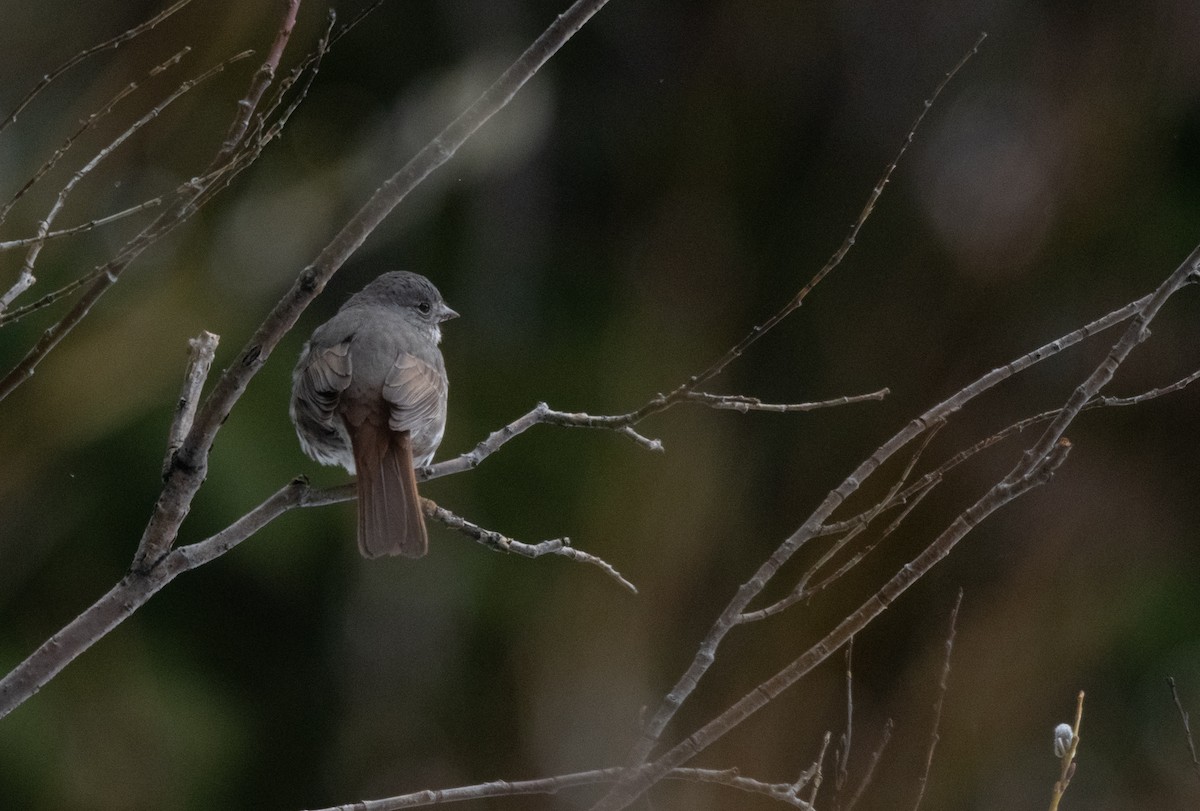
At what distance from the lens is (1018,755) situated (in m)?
7.58

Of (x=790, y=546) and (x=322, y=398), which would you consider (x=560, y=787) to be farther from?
(x=322, y=398)

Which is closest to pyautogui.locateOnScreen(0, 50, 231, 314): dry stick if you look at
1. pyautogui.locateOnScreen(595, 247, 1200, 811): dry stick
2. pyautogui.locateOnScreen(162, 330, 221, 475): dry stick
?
pyautogui.locateOnScreen(162, 330, 221, 475): dry stick

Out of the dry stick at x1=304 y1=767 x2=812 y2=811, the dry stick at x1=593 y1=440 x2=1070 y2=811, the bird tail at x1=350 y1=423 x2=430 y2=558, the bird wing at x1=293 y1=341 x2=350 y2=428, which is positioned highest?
the bird wing at x1=293 y1=341 x2=350 y2=428

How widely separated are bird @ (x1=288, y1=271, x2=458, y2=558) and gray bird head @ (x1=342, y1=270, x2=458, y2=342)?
0.92 feet

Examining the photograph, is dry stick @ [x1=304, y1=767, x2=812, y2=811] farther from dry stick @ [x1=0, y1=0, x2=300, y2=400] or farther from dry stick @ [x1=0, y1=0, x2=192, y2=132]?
dry stick @ [x1=0, y1=0, x2=192, y2=132]

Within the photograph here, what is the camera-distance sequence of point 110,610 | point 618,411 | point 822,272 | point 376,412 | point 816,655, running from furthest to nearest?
Result: point 618,411
point 376,412
point 110,610
point 822,272
point 816,655

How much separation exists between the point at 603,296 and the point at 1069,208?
288 centimetres

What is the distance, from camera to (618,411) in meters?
7.84

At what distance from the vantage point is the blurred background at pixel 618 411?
7336mm

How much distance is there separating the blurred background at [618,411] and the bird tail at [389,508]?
3.37 metres

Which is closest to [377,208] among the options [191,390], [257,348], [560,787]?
[257,348]

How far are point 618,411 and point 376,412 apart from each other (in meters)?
3.90

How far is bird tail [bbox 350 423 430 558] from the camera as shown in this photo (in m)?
3.71

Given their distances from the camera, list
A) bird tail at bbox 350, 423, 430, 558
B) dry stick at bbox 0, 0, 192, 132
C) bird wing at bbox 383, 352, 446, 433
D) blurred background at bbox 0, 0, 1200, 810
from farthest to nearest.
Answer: blurred background at bbox 0, 0, 1200, 810, bird wing at bbox 383, 352, 446, 433, bird tail at bbox 350, 423, 430, 558, dry stick at bbox 0, 0, 192, 132
